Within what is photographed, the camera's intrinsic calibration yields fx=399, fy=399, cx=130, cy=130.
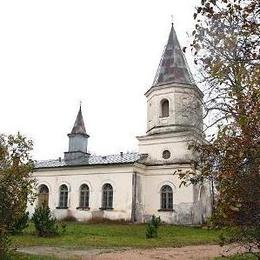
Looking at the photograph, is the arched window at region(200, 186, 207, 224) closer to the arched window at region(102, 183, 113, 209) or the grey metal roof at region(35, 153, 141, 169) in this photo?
the grey metal roof at region(35, 153, 141, 169)

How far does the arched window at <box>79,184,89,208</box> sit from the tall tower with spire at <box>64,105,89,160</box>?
4575 mm

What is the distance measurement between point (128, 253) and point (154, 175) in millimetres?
15155

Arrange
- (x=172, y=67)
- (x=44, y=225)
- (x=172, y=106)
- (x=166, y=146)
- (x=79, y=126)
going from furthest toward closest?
(x=79, y=126) → (x=172, y=67) → (x=172, y=106) → (x=166, y=146) → (x=44, y=225)

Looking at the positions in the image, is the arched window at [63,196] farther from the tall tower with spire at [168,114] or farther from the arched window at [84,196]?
the tall tower with spire at [168,114]

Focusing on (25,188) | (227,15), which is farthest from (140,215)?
(227,15)

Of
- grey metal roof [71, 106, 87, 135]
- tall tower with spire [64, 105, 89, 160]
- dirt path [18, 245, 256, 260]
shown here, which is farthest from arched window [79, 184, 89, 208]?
dirt path [18, 245, 256, 260]

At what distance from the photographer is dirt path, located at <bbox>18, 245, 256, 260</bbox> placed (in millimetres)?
13562

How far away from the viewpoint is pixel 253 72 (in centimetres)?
556

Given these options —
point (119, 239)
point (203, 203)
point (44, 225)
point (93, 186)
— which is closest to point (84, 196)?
point (93, 186)

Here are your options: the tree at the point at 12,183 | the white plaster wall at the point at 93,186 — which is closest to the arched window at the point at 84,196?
the white plaster wall at the point at 93,186

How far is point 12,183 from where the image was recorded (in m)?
10.4

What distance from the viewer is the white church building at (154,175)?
93.8 feet

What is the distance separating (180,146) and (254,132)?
22.2 m

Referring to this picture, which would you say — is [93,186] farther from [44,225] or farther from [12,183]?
[12,183]
